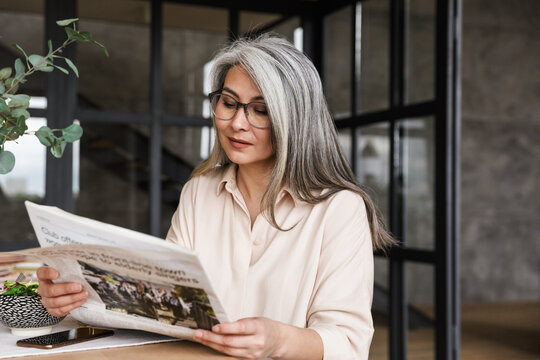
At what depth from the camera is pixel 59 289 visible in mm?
1143

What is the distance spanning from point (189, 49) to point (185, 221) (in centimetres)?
486

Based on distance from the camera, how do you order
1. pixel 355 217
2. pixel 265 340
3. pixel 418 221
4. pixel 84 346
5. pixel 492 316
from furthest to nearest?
pixel 492 316 < pixel 418 221 < pixel 355 217 < pixel 84 346 < pixel 265 340

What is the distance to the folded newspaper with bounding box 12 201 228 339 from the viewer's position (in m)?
0.91

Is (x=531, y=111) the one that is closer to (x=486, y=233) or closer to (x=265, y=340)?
(x=486, y=233)

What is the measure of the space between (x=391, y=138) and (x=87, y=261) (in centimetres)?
220

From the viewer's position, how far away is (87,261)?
40.9 inches

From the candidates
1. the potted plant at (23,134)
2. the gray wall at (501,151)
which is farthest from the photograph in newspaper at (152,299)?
the gray wall at (501,151)

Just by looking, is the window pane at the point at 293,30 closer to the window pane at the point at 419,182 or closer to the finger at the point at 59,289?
the window pane at the point at 419,182

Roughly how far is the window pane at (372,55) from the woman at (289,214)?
166cm

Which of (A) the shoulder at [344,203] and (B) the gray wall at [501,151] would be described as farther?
(B) the gray wall at [501,151]

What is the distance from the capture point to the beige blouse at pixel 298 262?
128 centimetres

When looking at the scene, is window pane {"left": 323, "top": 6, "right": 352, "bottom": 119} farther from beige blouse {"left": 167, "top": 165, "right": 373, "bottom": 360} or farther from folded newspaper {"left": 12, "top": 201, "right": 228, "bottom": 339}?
folded newspaper {"left": 12, "top": 201, "right": 228, "bottom": 339}

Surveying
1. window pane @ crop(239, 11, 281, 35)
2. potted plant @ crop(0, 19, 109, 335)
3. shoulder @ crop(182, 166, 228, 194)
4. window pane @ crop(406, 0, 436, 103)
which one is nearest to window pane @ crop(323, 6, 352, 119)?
window pane @ crop(239, 11, 281, 35)

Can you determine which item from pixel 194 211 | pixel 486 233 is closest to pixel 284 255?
pixel 194 211
